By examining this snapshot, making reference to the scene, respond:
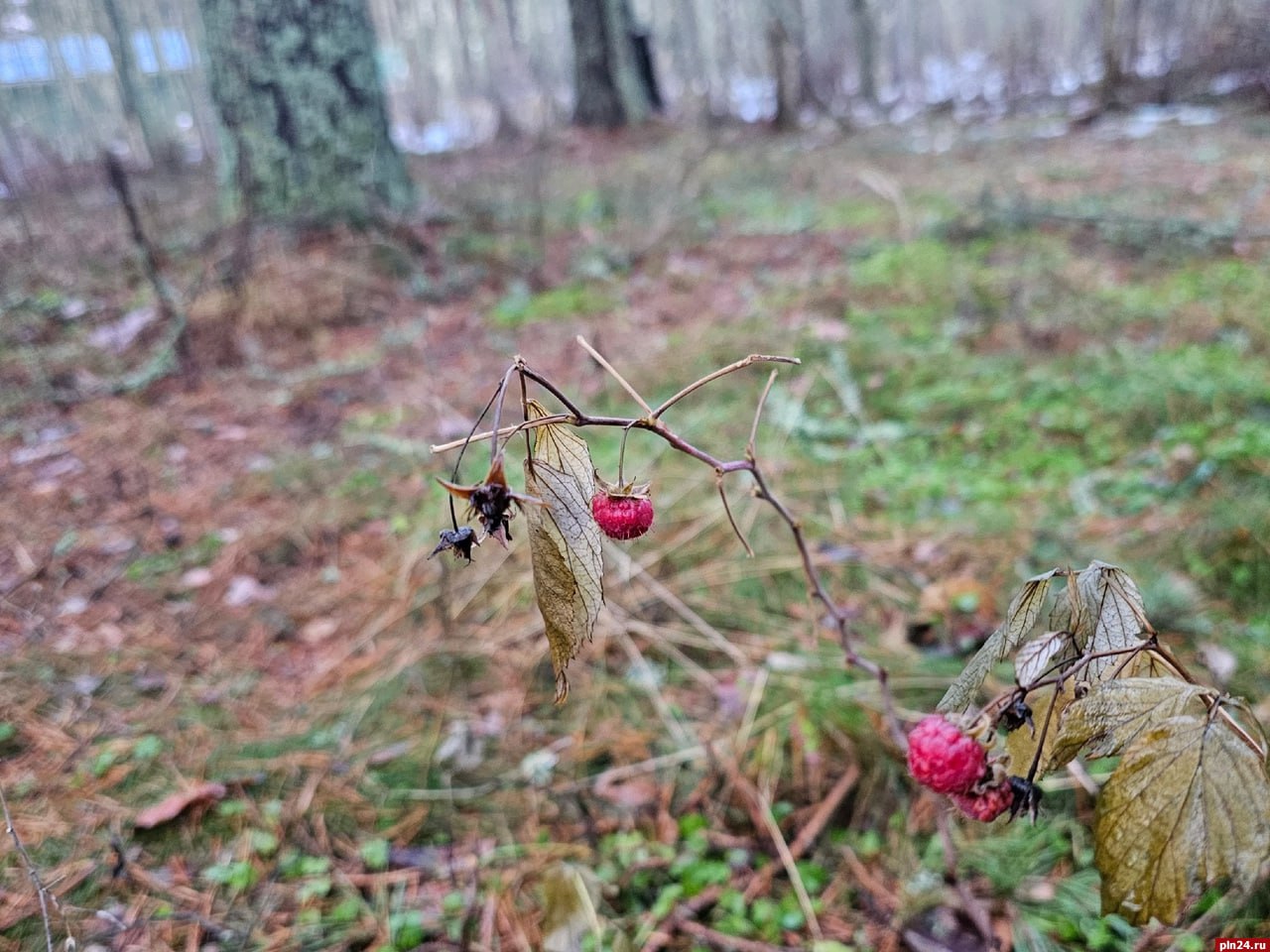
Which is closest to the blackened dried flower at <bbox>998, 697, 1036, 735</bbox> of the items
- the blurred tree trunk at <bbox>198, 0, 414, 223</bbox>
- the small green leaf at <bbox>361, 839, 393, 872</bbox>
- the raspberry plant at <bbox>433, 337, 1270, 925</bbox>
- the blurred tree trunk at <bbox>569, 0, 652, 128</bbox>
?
the raspberry plant at <bbox>433, 337, 1270, 925</bbox>

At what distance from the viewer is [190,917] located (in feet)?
4.49

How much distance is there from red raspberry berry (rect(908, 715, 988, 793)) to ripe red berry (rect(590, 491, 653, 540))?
0.34 metres

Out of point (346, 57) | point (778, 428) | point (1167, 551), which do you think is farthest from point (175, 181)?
point (1167, 551)

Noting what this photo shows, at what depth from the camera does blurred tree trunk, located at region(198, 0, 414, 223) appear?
15.1ft

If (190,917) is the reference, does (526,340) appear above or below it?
above

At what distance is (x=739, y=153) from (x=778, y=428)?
5.84 m

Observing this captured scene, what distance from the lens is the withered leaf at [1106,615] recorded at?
0.78 metres

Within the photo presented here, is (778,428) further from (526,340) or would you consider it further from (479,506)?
(479,506)

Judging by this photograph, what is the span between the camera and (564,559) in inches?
→ 28.1

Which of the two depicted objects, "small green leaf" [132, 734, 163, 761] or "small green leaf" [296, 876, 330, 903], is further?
"small green leaf" [132, 734, 163, 761]

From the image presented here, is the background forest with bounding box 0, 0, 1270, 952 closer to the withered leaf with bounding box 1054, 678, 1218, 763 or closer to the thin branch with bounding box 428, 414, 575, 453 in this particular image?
the withered leaf with bounding box 1054, 678, 1218, 763

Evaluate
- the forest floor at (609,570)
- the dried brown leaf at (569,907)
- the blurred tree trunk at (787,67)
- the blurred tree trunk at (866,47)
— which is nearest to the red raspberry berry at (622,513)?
the forest floor at (609,570)

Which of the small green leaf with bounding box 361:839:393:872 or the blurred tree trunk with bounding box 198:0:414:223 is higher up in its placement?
the blurred tree trunk with bounding box 198:0:414:223

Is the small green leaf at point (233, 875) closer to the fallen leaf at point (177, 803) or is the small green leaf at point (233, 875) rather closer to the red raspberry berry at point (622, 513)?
the fallen leaf at point (177, 803)
